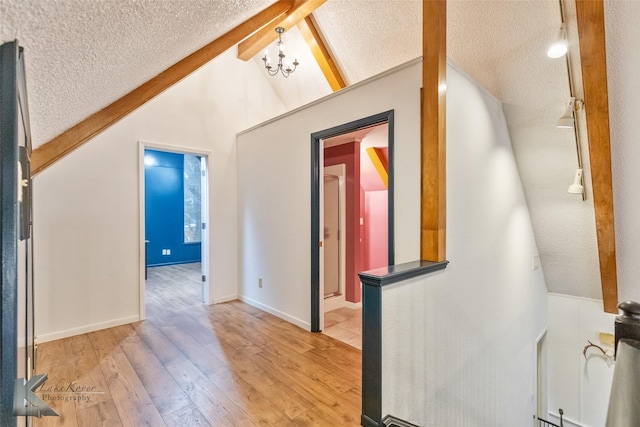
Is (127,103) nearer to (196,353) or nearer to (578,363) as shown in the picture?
(196,353)

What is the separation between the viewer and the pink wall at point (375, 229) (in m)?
4.62

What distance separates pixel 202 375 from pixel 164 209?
5.72 metres

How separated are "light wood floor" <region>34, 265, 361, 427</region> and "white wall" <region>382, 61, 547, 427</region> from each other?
1.89 feet

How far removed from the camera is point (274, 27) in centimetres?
365

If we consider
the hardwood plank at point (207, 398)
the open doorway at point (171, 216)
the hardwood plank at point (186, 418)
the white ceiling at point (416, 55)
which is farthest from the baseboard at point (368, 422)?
the open doorway at point (171, 216)

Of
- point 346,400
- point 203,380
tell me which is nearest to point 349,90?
point 346,400

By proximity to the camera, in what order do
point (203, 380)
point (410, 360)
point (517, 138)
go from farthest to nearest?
point (517, 138), point (203, 380), point (410, 360)

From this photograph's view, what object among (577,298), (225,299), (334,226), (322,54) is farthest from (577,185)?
(225,299)

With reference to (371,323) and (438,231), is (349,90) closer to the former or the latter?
(438,231)

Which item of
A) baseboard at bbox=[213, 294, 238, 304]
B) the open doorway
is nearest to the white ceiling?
baseboard at bbox=[213, 294, 238, 304]

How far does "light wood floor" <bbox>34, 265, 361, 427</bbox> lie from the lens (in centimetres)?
186

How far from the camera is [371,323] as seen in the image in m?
1.51

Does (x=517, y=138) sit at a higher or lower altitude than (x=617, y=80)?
lower

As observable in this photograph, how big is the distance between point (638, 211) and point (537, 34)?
1.85 m
